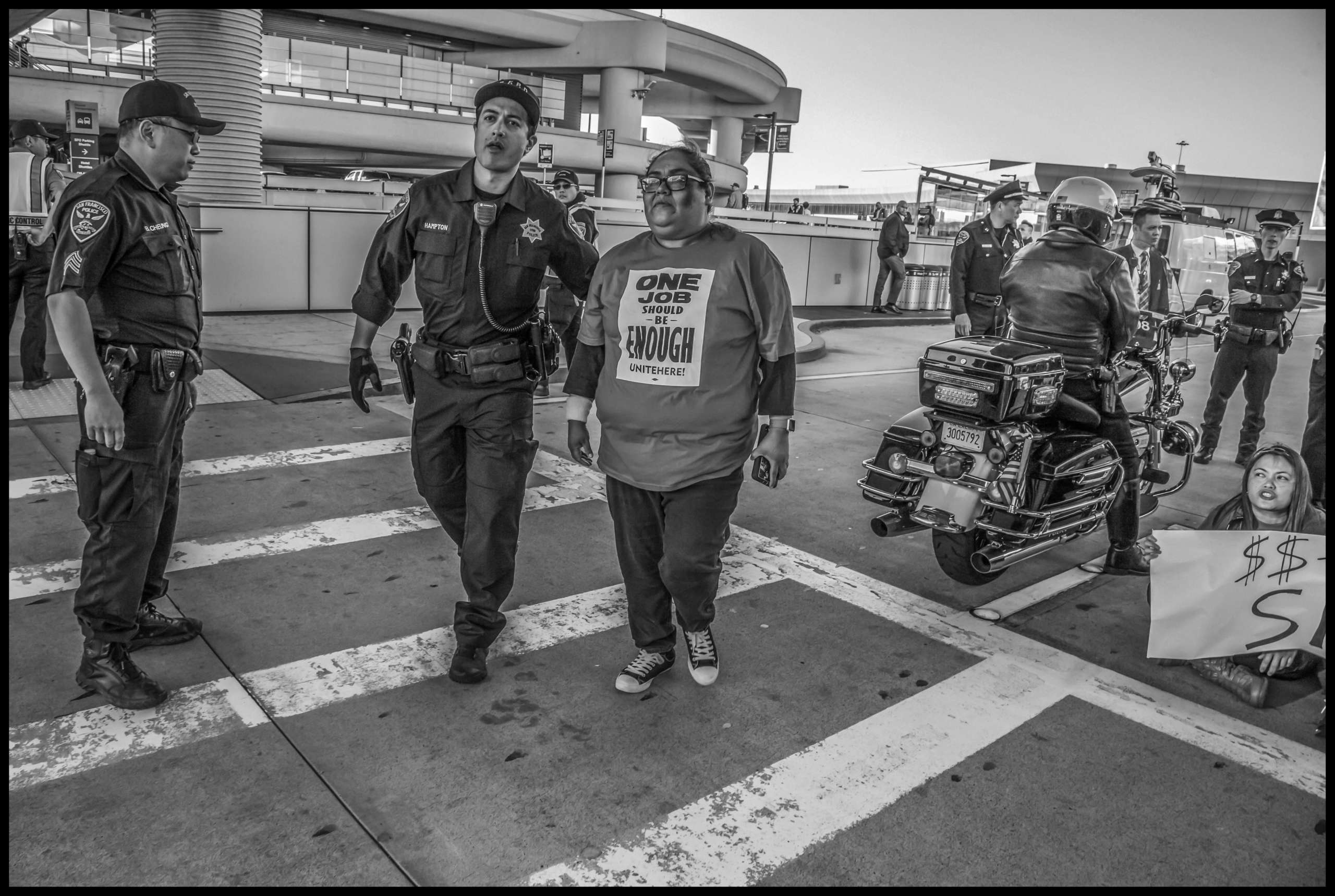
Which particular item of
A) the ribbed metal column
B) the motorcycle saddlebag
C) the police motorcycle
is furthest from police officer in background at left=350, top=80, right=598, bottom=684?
the ribbed metal column

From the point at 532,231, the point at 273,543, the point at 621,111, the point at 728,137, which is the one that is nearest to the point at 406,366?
the point at 532,231

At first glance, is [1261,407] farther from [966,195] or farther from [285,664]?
[966,195]

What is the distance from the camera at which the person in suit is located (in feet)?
58.9

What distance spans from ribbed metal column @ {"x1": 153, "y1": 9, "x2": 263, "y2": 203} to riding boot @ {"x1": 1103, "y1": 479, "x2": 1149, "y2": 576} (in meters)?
14.4

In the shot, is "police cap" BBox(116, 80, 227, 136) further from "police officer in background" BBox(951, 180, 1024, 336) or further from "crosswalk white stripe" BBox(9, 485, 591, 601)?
"police officer in background" BBox(951, 180, 1024, 336)

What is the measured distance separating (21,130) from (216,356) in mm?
2744

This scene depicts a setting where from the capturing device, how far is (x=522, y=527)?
224 inches

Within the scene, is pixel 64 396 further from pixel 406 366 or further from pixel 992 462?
pixel 992 462

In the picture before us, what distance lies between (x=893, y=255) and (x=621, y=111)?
24.4 meters

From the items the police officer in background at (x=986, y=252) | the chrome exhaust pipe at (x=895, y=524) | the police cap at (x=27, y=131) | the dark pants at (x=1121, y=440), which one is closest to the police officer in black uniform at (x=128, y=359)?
the chrome exhaust pipe at (x=895, y=524)

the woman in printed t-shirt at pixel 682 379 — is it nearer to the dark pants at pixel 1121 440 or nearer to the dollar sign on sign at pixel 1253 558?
the dollar sign on sign at pixel 1253 558

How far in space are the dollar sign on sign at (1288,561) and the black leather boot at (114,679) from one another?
410 cm

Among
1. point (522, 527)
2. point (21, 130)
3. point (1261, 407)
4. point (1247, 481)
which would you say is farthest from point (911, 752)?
point (21, 130)

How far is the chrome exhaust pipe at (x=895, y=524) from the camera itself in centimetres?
472
